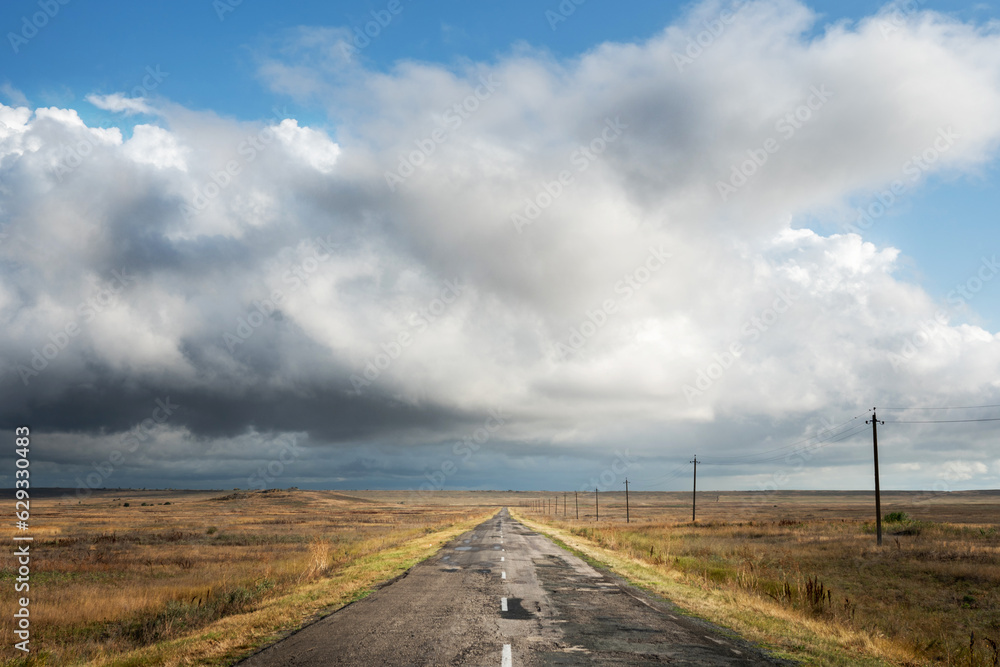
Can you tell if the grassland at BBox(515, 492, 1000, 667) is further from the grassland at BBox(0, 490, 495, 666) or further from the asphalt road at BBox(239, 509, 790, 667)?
the grassland at BBox(0, 490, 495, 666)

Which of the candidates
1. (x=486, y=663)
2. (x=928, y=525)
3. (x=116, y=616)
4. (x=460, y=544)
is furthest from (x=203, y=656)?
(x=928, y=525)

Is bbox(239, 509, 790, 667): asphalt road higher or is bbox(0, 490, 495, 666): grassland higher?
bbox(239, 509, 790, 667): asphalt road

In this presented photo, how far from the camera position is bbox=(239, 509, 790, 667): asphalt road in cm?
970

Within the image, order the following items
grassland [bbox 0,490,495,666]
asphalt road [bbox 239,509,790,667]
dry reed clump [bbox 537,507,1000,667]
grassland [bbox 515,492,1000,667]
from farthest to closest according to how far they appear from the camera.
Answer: dry reed clump [bbox 537,507,1000,667] < grassland [bbox 515,492,1000,667] < grassland [bbox 0,490,495,666] < asphalt road [bbox 239,509,790,667]

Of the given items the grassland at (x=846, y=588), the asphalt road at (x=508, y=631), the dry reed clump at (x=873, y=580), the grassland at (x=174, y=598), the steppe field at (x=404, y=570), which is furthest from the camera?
the dry reed clump at (x=873, y=580)

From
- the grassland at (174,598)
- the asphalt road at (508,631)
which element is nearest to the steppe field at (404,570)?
the grassland at (174,598)

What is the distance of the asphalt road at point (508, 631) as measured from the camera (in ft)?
31.8

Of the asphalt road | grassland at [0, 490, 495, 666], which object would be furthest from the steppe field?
the asphalt road

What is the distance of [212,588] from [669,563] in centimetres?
1943

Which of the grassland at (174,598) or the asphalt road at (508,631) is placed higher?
the asphalt road at (508,631)

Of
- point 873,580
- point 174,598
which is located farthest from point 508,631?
point 873,580

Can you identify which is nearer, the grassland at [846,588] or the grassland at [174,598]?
the grassland at [174,598]

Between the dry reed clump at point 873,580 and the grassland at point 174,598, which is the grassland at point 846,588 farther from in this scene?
the grassland at point 174,598

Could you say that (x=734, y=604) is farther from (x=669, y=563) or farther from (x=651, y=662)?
(x=669, y=563)
